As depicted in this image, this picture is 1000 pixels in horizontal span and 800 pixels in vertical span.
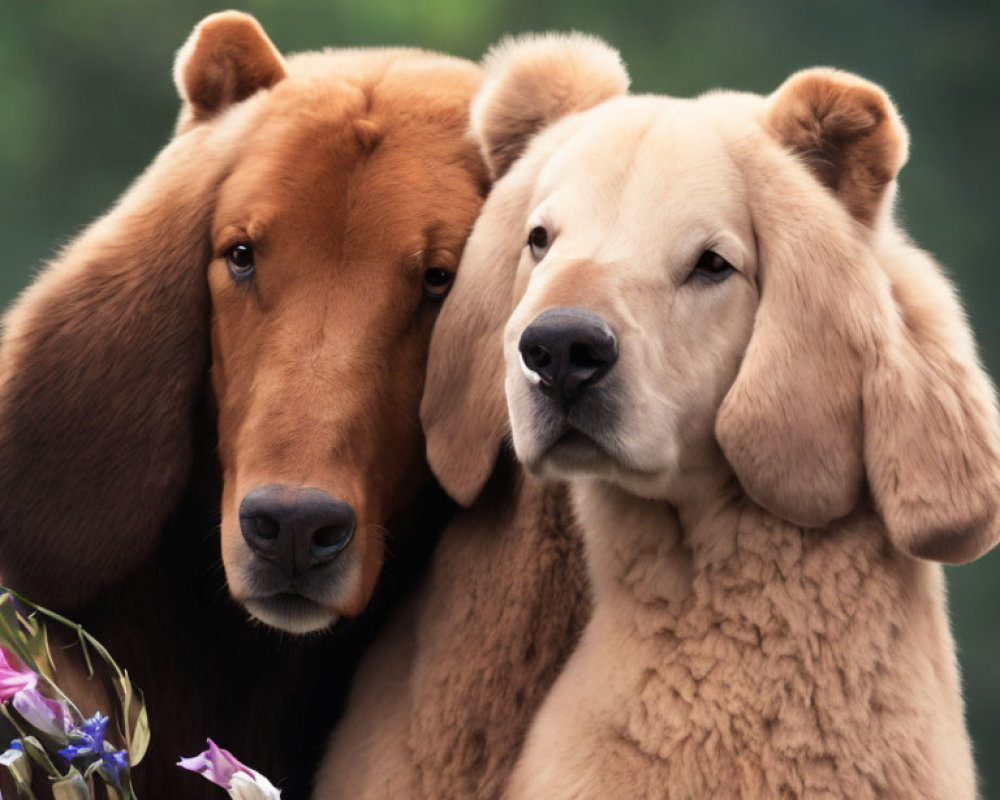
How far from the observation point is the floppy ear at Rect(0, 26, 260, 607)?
159 cm

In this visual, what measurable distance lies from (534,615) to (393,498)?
6.8 inches

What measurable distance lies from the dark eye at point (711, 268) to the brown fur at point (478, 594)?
21 cm

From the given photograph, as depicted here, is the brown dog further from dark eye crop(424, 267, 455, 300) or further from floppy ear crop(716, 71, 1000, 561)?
floppy ear crop(716, 71, 1000, 561)

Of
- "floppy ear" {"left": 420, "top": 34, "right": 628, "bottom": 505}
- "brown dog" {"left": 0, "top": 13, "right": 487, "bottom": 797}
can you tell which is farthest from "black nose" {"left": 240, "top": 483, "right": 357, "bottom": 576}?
"floppy ear" {"left": 420, "top": 34, "right": 628, "bottom": 505}

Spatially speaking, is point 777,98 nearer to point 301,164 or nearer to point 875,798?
point 301,164

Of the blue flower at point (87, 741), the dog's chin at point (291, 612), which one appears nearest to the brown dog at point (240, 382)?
the dog's chin at point (291, 612)

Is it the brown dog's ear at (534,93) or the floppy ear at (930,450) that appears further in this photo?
the brown dog's ear at (534,93)

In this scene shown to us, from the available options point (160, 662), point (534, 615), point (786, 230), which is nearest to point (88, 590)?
point (160, 662)

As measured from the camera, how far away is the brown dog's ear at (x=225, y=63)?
5.57 ft

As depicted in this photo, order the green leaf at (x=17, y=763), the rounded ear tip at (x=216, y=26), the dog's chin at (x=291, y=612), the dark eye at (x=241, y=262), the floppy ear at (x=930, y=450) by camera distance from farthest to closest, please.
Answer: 1. the rounded ear tip at (x=216, y=26)
2. the dark eye at (x=241, y=262)
3. the dog's chin at (x=291, y=612)
4. the floppy ear at (x=930, y=450)
5. the green leaf at (x=17, y=763)

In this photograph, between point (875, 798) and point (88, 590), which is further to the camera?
point (88, 590)

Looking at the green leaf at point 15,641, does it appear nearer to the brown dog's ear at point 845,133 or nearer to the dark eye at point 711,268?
the dark eye at point 711,268

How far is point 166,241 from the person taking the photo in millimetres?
1641

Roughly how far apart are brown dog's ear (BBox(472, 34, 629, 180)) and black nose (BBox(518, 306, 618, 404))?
1.21 ft
